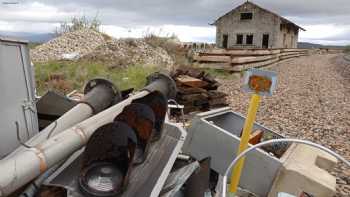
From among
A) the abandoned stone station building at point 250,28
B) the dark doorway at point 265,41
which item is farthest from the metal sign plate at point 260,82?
the dark doorway at point 265,41

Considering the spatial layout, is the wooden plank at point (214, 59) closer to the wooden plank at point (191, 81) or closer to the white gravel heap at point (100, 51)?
the white gravel heap at point (100, 51)

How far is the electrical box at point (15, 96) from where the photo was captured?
2254mm

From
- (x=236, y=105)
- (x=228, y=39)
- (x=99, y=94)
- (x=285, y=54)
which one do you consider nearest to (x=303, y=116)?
(x=236, y=105)

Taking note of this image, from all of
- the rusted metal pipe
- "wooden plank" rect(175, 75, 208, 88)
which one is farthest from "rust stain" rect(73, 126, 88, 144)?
"wooden plank" rect(175, 75, 208, 88)

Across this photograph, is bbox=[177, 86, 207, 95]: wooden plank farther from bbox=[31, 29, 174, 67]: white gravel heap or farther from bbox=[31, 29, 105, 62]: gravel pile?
bbox=[31, 29, 105, 62]: gravel pile

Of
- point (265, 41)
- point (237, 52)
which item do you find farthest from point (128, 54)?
point (265, 41)

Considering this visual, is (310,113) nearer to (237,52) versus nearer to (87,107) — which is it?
(87,107)

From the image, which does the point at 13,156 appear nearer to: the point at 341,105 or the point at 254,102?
the point at 254,102

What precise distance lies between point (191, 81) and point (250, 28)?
26952 mm

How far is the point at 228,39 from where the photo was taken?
33156mm

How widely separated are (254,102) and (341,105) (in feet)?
25.1

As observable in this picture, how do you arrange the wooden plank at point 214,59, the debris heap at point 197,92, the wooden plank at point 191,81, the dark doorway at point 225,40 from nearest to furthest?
1. the debris heap at point 197,92
2. the wooden plank at point 191,81
3. the wooden plank at point 214,59
4. the dark doorway at point 225,40

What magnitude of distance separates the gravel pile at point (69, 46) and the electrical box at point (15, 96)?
11245 mm

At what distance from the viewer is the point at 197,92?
6.69 meters
